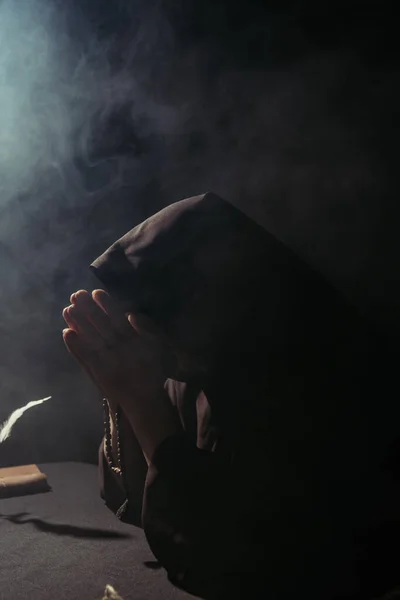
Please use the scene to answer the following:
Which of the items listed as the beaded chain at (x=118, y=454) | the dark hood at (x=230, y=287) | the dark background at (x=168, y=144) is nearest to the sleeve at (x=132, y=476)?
the beaded chain at (x=118, y=454)

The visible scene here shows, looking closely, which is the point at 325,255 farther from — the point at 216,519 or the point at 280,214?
the point at 216,519

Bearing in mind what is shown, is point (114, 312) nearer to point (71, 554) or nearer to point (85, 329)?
point (85, 329)

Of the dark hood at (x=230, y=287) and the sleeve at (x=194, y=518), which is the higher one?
the dark hood at (x=230, y=287)

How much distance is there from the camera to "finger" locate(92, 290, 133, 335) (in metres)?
1.59

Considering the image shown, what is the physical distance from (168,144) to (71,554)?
66.9 inches

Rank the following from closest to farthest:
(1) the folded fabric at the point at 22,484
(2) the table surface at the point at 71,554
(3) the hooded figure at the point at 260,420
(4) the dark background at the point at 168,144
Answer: (3) the hooded figure at the point at 260,420 < (2) the table surface at the point at 71,554 < (4) the dark background at the point at 168,144 < (1) the folded fabric at the point at 22,484

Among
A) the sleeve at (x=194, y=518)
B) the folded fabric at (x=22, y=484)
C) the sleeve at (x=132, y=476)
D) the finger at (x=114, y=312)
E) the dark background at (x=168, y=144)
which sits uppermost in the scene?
the dark background at (x=168, y=144)

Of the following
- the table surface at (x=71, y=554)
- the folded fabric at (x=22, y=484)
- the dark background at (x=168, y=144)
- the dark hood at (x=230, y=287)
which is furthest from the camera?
the folded fabric at (x=22, y=484)

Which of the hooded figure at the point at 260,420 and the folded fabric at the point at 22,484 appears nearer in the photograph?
the hooded figure at the point at 260,420

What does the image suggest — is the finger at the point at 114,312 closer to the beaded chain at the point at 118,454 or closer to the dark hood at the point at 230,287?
the dark hood at the point at 230,287

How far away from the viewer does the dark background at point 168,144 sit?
177 centimetres

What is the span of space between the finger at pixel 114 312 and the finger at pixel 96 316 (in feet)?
0.04

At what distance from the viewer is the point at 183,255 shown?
153cm

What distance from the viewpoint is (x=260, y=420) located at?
1401 millimetres
